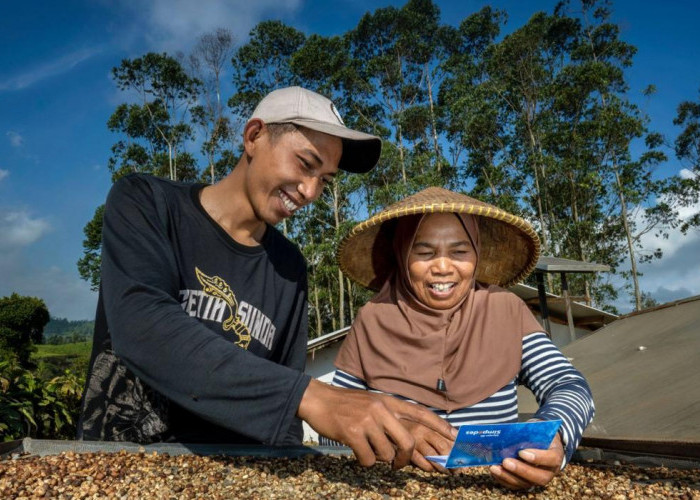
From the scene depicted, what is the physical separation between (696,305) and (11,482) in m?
6.75

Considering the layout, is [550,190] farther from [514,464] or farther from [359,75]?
[514,464]

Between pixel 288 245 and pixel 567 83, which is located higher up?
pixel 567 83

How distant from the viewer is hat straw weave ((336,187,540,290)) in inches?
78.3

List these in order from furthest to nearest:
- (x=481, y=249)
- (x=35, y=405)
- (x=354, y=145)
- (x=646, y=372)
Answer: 1. (x=35, y=405)
2. (x=646, y=372)
3. (x=481, y=249)
4. (x=354, y=145)

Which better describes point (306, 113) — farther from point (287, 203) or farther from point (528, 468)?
point (528, 468)

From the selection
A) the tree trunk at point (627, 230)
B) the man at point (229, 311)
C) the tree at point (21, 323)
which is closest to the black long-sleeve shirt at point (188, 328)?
the man at point (229, 311)

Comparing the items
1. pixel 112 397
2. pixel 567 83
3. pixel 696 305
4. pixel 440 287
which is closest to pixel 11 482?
pixel 112 397

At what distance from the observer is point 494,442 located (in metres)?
1.15

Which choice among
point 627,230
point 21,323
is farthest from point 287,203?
point 627,230

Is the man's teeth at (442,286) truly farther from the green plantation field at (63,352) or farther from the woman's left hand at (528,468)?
the green plantation field at (63,352)

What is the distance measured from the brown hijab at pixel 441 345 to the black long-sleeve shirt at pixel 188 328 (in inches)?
13.8

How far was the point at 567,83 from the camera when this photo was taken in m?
23.7

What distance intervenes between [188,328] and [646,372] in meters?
4.91

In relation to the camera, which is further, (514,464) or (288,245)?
(288,245)
